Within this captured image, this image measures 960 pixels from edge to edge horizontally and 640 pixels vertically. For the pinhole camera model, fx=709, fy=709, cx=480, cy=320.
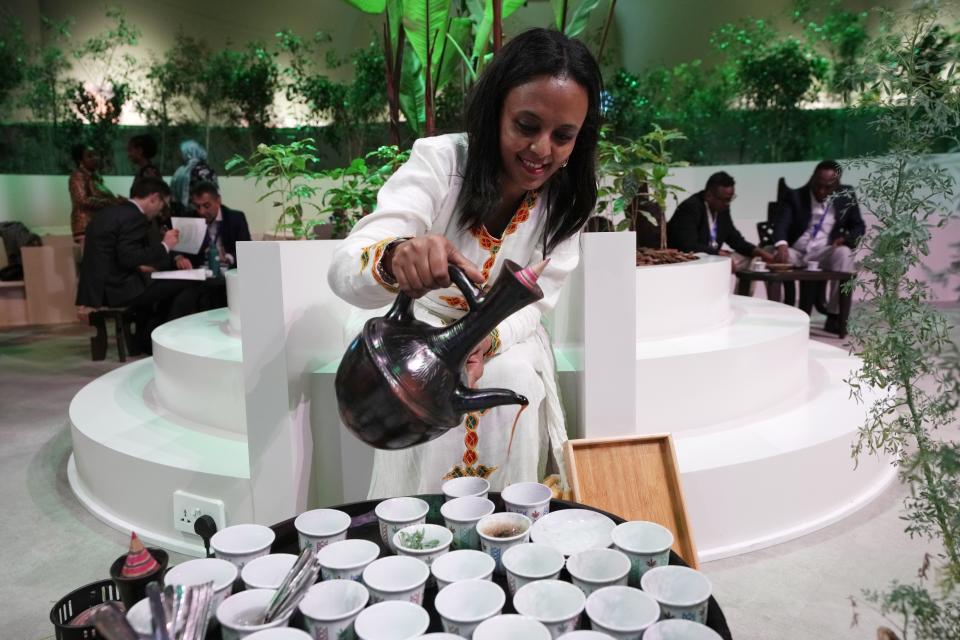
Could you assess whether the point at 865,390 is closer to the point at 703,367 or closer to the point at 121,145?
the point at 703,367

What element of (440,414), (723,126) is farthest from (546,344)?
(723,126)

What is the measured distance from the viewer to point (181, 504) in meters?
2.01

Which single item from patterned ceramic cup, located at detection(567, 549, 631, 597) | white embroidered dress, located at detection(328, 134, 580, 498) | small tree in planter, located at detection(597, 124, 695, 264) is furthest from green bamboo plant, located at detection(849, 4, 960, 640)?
small tree in planter, located at detection(597, 124, 695, 264)

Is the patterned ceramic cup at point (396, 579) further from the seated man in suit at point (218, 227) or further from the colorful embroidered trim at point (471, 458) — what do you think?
the seated man in suit at point (218, 227)

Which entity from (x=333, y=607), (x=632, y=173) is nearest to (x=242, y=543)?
(x=333, y=607)

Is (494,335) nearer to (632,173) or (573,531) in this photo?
(573,531)

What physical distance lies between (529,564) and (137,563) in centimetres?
52

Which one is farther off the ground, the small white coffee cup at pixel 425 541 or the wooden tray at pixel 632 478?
the small white coffee cup at pixel 425 541

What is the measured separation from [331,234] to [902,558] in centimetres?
207

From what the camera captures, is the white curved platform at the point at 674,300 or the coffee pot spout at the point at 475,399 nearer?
the coffee pot spout at the point at 475,399

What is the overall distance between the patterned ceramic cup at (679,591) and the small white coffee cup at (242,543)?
536 millimetres

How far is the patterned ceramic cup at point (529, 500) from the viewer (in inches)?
44.3

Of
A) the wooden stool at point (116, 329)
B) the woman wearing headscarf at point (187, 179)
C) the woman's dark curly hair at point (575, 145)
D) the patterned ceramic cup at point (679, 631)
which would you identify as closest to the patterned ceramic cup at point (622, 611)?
the patterned ceramic cup at point (679, 631)

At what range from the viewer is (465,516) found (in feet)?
3.66
